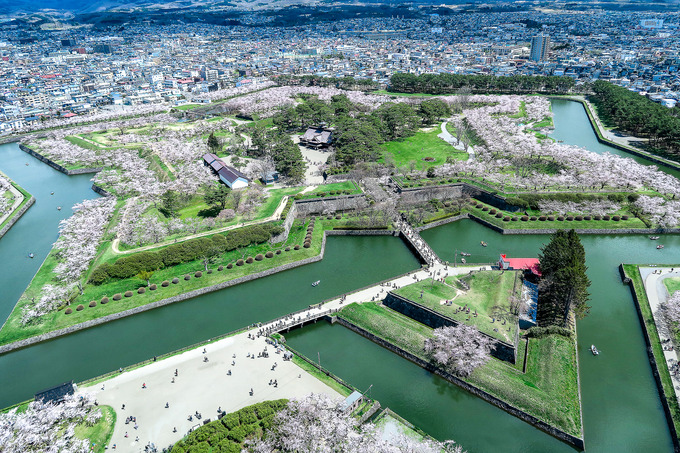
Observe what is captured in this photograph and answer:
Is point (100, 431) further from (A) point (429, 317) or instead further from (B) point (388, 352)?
(A) point (429, 317)

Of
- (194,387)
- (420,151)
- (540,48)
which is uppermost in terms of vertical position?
(540,48)

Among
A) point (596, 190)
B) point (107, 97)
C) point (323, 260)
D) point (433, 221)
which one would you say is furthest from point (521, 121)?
point (107, 97)

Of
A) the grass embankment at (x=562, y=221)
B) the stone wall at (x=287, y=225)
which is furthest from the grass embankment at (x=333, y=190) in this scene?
the grass embankment at (x=562, y=221)

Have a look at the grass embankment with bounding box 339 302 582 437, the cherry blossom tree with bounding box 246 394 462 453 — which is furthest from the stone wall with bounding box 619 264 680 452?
the cherry blossom tree with bounding box 246 394 462 453

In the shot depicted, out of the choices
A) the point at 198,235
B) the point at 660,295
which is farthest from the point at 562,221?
the point at 198,235

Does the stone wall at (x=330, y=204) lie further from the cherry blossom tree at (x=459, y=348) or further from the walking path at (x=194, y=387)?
the cherry blossom tree at (x=459, y=348)

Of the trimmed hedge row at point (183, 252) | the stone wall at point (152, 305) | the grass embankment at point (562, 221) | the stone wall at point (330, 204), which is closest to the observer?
the stone wall at point (152, 305)

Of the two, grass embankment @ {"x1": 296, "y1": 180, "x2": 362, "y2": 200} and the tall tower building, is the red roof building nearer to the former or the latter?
grass embankment @ {"x1": 296, "y1": 180, "x2": 362, "y2": 200}
